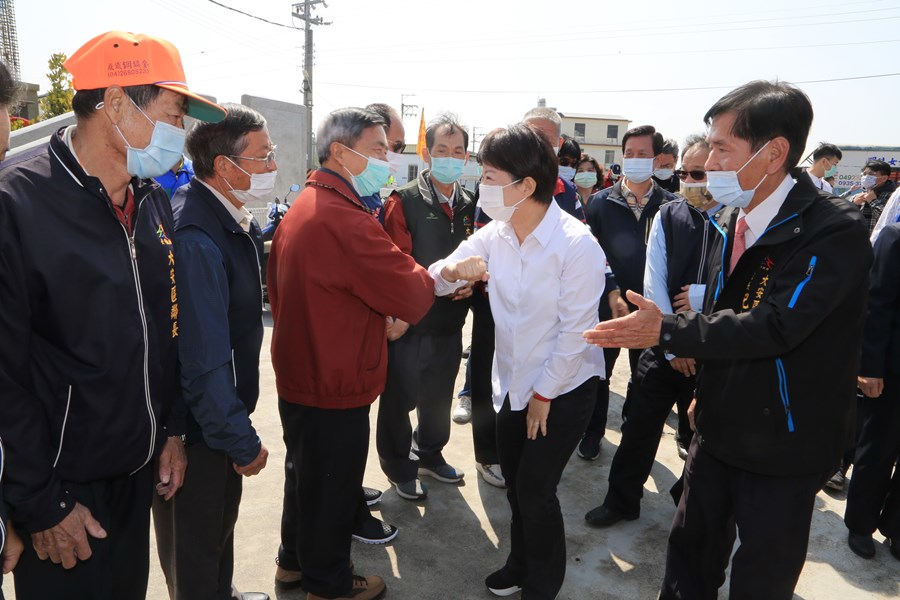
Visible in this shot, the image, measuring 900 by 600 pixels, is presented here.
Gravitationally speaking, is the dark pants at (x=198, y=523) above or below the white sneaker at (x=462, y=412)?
above

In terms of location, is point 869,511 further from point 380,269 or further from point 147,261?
point 147,261

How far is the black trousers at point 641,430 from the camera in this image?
3.27m

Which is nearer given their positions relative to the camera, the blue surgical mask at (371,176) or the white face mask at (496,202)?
the white face mask at (496,202)

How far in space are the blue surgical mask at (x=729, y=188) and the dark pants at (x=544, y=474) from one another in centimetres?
92

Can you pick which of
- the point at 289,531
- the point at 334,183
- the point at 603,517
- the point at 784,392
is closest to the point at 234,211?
the point at 334,183

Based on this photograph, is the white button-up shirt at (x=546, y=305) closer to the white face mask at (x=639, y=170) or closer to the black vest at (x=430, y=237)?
the black vest at (x=430, y=237)

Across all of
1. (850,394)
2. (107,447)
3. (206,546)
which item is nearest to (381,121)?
(107,447)

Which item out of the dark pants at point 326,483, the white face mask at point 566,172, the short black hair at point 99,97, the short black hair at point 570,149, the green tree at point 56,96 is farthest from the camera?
the green tree at point 56,96

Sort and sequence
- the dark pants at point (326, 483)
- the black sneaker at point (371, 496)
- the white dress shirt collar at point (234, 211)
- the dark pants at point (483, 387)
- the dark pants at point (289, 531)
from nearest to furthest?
the white dress shirt collar at point (234, 211) < the dark pants at point (326, 483) < the dark pants at point (289, 531) < the black sneaker at point (371, 496) < the dark pants at point (483, 387)

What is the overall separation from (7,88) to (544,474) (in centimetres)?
233

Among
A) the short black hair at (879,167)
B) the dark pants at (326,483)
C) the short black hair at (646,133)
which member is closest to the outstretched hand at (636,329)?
the dark pants at (326,483)

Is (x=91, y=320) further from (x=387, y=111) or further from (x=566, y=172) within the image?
(x=566, y=172)

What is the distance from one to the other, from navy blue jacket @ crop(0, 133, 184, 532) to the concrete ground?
139 cm

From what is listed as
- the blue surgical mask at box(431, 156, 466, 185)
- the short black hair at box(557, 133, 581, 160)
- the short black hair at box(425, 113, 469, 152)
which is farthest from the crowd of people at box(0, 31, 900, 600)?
the short black hair at box(557, 133, 581, 160)
